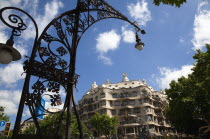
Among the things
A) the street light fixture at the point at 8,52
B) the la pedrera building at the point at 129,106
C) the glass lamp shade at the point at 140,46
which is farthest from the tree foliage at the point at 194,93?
the street light fixture at the point at 8,52

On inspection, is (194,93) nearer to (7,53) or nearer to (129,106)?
(129,106)

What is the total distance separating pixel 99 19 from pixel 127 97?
45.9 metres

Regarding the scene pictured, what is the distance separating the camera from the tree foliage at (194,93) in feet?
67.3

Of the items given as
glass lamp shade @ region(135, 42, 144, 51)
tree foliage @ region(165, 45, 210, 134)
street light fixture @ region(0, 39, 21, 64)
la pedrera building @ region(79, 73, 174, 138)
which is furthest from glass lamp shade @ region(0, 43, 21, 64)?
la pedrera building @ region(79, 73, 174, 138)

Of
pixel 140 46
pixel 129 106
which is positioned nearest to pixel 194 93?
pixel 140 46

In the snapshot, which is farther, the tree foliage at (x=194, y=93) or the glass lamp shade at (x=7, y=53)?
the tree foliage at (x=194, y=93)

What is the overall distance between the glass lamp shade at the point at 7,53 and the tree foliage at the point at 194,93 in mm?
20781

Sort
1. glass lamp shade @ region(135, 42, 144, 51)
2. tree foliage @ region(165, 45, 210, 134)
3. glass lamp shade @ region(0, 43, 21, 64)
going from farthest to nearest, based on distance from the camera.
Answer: tree foliage @ region(165, 45, 210, 134)
glass lamp shade @ region(135, 42, 144, 51)
glass lamp shade @ region(0, 43, 21, 64)

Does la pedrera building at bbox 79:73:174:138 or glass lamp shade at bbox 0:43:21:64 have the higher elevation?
la pedrera building at bbox 79:73:174:138

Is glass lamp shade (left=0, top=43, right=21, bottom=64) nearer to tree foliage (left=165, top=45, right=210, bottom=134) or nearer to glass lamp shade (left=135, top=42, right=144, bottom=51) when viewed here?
glass lamp shade (left=135, top=42, right=144, bottom=51)

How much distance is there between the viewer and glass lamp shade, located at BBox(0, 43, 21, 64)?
257 cm

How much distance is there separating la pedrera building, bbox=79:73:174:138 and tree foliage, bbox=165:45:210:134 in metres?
14.6

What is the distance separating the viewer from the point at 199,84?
73.5 feet

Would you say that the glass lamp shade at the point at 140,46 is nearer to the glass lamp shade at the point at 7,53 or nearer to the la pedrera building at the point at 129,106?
the glass lamp shade at the point at 7,53
